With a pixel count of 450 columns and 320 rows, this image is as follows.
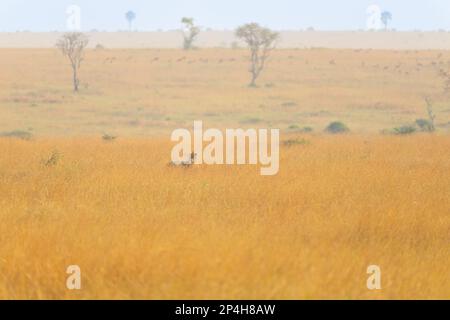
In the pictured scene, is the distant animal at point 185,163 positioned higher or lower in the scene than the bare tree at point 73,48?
lower

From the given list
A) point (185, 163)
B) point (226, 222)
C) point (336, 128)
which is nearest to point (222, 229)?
point (226, 222)

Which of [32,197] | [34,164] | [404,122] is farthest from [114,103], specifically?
[32,197]

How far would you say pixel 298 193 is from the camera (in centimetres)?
1002

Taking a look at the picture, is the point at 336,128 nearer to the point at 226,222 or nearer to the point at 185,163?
the point at 185,163

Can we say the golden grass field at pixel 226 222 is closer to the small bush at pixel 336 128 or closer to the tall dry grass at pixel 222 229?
the tall dry grass at pixel 222 229

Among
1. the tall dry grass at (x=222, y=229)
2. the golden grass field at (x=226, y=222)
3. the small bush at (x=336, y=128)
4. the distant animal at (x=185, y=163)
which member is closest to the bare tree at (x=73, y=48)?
A: the small bush at (x=336, y=128)

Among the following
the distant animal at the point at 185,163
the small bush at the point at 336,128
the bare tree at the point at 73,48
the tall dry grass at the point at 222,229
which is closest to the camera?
the tall dry grass at the point at 222,229

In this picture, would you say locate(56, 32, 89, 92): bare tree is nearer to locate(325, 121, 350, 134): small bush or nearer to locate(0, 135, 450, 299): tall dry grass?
locate(325, 121, 350, 134): small bush

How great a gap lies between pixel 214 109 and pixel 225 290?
36.2 m

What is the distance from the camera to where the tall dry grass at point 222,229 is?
553 centimetres

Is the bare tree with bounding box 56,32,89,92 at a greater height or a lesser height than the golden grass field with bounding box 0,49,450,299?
greater

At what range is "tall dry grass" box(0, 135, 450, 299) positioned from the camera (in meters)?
5.53

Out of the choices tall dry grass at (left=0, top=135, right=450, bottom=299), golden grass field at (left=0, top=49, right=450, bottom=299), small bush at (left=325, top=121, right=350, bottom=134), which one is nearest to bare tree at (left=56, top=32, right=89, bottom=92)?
small bush at (left=325, top=121, right=350, bottom=134)

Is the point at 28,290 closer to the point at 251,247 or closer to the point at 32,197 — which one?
the point at 251,247
